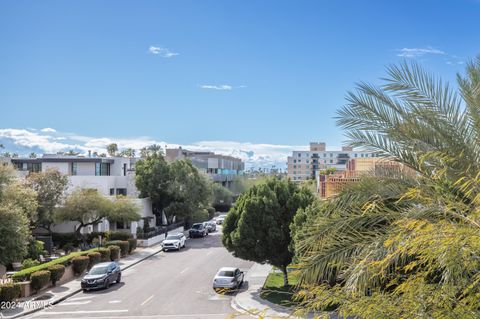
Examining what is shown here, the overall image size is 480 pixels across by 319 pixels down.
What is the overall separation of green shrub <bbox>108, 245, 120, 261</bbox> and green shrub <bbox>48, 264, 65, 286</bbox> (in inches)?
307

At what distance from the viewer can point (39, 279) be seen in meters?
23.8

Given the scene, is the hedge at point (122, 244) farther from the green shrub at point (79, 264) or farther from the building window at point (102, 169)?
the building window at point (102, 169)

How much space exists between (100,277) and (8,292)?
4714mm

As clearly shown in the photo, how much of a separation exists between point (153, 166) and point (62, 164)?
34.8 ft

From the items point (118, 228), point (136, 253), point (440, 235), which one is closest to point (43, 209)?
point (136, 253)

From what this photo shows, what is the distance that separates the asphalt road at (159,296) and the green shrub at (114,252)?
6.28 feet

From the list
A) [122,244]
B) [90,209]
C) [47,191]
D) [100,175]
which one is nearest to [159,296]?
[122,244]

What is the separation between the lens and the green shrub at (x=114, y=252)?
112 feet

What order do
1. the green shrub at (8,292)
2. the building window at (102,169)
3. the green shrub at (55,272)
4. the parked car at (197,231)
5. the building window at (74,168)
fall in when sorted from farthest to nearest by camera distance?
1. the building window at (102,169)
2. the building window at (74,168)
3. the parked car at (197,231)
4. the green shrub at (55,272)
5. the green shrub at (8,292)

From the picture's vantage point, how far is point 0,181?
24594mm

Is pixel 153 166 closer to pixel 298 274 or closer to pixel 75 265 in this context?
pixel 75 265

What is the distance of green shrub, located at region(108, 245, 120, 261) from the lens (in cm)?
3412

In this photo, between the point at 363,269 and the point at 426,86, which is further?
the point at 426,86

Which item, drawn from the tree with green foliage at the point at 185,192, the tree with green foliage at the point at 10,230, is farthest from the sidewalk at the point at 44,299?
the tree with green foliage at the point at 185,192
